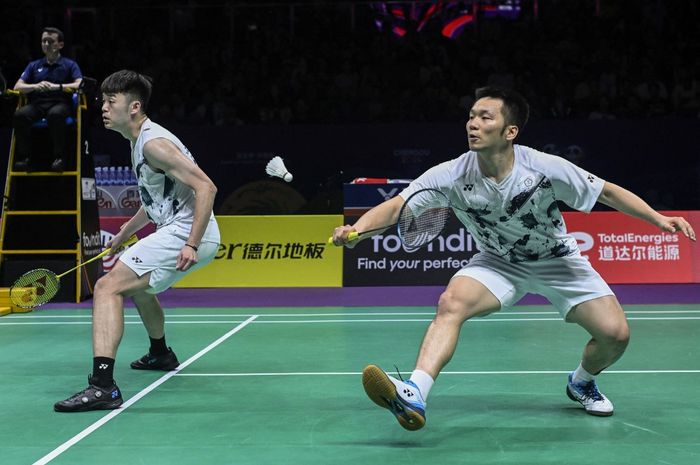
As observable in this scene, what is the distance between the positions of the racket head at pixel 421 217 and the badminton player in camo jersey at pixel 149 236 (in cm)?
122

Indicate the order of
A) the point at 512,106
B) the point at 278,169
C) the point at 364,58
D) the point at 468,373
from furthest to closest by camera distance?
the point at 364,58 < the point at 468,373 < the point at 278,169 < the point at 512,106

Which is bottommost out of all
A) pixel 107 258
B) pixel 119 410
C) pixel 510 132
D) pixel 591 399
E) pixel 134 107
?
pixel 107 258

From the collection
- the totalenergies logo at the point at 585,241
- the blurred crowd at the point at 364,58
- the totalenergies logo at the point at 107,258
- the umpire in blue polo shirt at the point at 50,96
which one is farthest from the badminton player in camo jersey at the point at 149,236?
the blurred crowd at the point at 364,58

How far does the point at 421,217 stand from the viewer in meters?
4.36

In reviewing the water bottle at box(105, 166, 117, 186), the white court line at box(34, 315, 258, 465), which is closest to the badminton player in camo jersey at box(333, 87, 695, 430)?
the white court line at box(34, 315, 258, 465)

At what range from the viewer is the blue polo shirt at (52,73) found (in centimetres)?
908

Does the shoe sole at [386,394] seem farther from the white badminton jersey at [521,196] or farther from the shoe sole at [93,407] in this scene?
the shoe sole at [93,407]

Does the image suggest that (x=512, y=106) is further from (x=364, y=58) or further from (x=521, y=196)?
(x=364, y=58)

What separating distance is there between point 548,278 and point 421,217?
716 mm

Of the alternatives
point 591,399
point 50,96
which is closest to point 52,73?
point 50,96

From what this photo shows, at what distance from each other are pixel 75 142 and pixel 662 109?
9680 mm

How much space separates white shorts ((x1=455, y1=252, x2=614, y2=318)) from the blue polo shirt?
6.01 m

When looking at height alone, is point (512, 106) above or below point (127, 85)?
below

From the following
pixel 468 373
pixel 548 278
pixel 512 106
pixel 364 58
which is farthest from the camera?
pixel 364 58
